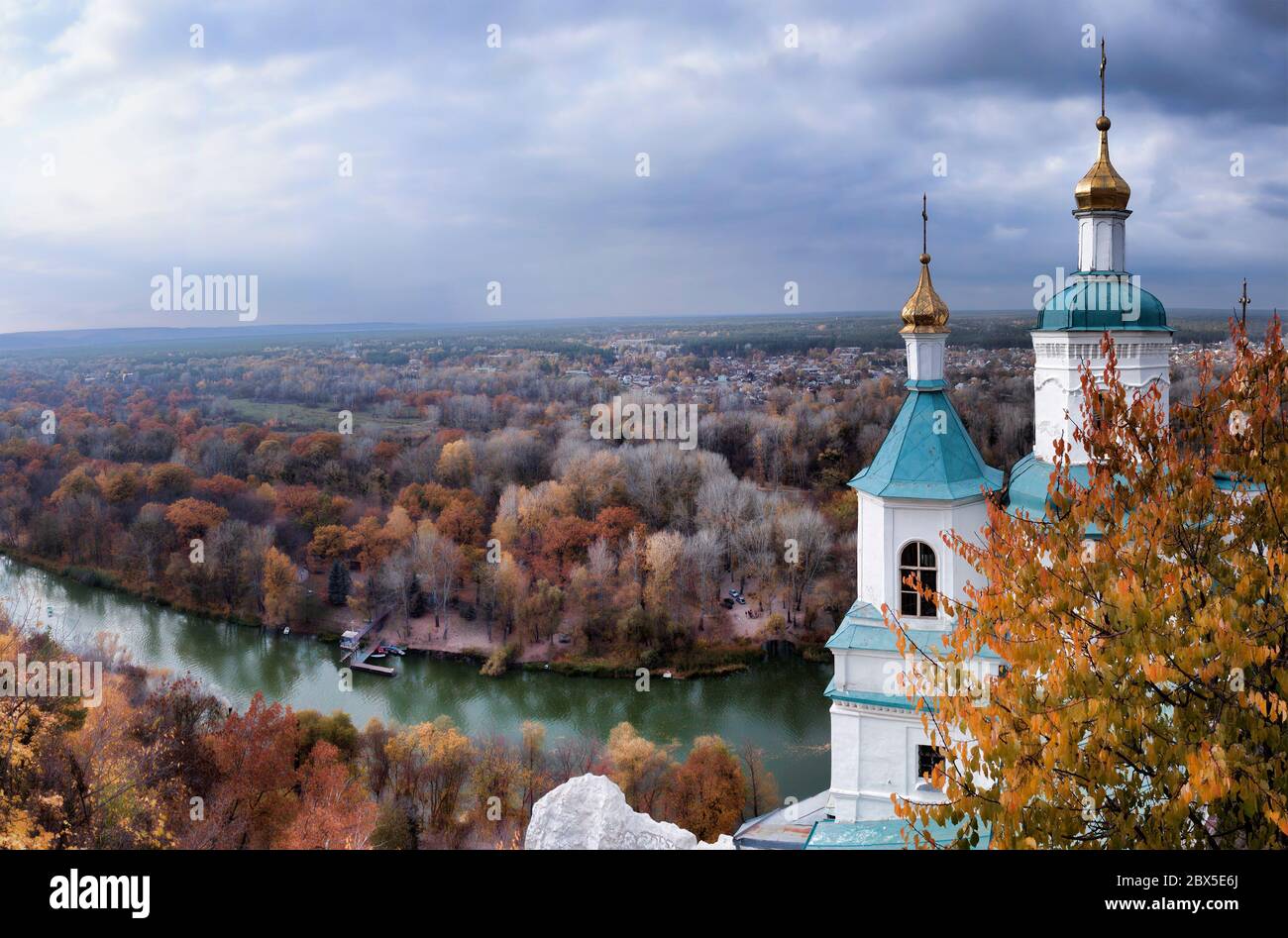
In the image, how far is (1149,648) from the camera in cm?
354

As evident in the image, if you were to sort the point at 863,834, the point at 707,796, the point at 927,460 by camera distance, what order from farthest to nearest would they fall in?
the point at 707,796, the point at 927,460, the point at 863,834

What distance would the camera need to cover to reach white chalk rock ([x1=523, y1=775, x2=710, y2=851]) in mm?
7062

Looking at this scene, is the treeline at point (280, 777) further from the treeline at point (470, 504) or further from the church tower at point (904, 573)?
the treeline at point (470, 504)

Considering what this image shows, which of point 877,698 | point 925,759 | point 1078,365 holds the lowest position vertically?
point 925,759

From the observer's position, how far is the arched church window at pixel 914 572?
8188mm

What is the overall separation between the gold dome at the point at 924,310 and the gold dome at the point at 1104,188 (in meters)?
1.61

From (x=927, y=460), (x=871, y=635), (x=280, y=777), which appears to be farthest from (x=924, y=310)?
(x=280, y=777)

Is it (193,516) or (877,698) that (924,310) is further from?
(193,516)

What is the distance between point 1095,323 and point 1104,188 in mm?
1266

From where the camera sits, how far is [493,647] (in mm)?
19266

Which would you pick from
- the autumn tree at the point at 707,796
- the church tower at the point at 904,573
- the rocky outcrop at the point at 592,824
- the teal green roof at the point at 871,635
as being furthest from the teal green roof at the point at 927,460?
the autumn tree at the point at 707,796

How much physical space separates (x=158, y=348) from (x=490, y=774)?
29381 mm

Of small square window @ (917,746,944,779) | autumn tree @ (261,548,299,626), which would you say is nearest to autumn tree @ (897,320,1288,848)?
small square window @ (917,746,944,779)
